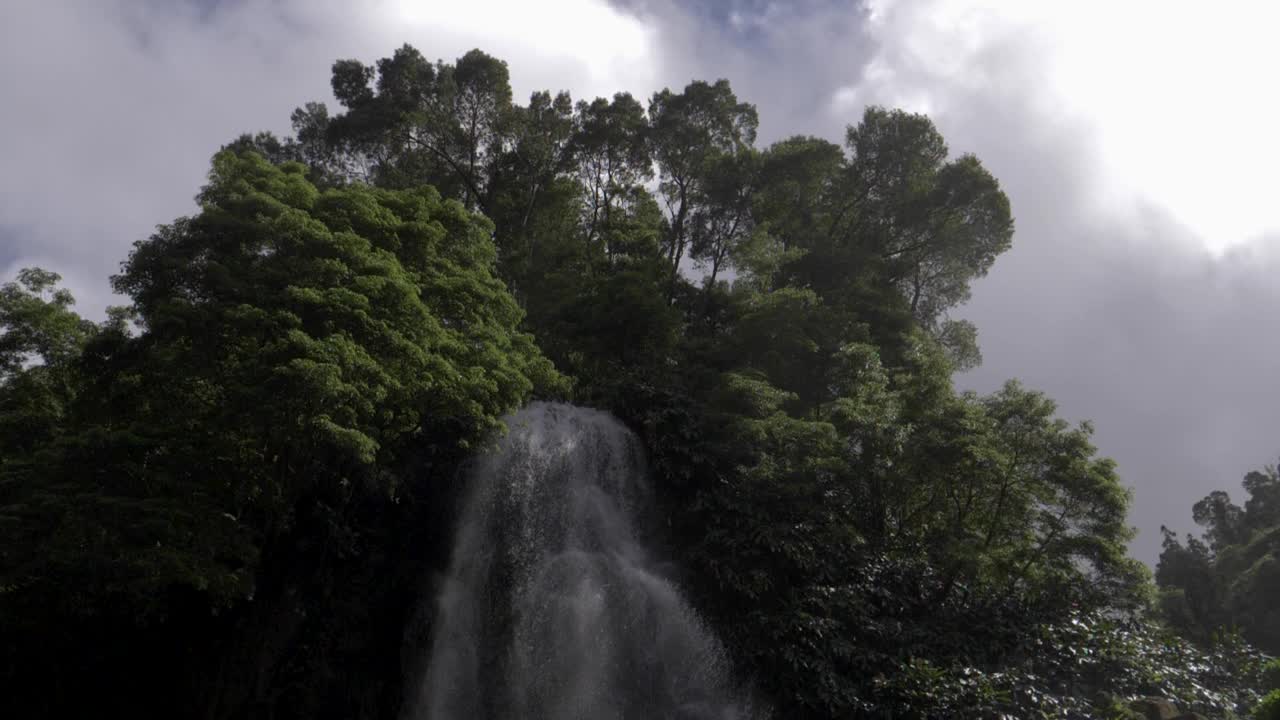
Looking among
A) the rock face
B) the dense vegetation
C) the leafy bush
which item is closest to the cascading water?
the dense vegetation

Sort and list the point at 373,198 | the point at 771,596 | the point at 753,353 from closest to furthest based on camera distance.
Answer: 1. the point at 373,198
2. the point at 771,596
3. the point at 753,353

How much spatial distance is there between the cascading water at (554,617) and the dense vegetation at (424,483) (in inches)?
39.1

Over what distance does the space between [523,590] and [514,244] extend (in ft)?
54.6

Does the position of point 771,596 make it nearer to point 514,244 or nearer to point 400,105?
point 514,244

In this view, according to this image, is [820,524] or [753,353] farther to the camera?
[753,353]

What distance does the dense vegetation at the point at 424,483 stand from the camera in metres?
12.1

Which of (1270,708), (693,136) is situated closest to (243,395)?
(1270,708)

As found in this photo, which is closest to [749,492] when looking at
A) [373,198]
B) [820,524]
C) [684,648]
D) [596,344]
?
[820,524]

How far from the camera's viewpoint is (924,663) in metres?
13.4

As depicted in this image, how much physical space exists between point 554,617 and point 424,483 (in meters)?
5.06

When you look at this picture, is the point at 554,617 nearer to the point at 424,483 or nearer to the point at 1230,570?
the point at 424,483

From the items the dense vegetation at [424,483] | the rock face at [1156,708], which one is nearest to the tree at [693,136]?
the dense vegetation at [424,483]

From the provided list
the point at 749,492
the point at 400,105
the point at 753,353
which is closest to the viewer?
the point at 749,492

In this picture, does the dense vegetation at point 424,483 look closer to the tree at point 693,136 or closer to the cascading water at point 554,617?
the cascading water at point 554,617
